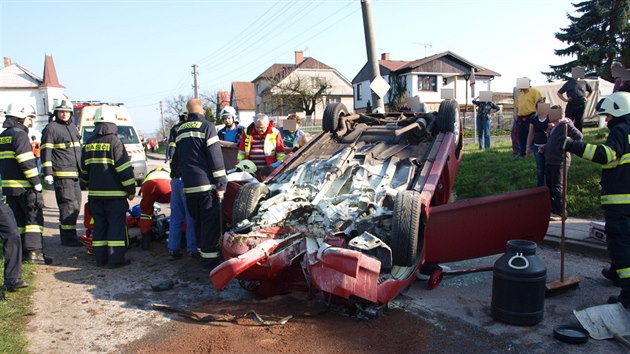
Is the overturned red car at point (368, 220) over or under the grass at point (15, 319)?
over

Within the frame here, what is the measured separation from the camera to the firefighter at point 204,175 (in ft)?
18.1

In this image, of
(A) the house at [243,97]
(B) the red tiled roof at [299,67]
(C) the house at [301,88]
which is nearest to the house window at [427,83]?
(C) the house at [301,88]

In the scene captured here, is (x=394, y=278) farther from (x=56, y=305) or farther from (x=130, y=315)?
(x=56, y=305)

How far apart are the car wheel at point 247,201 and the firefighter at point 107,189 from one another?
1.81 meters

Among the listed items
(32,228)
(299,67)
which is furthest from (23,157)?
(299,67)

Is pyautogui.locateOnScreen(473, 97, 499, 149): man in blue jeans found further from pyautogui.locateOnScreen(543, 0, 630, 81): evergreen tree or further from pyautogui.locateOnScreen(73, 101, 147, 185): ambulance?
pyautogui.locateOnScreen(543, 0, 630, 81): evergreen tree

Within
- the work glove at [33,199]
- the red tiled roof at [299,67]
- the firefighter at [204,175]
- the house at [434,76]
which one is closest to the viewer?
the firefighter at [204,175]

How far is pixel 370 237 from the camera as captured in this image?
4.00 metres

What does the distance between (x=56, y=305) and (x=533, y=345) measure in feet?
13.9

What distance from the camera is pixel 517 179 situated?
833 cm

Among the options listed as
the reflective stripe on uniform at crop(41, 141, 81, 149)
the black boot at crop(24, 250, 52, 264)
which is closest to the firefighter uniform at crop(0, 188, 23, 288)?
the black boot at crop(24, 250, 52, 264)

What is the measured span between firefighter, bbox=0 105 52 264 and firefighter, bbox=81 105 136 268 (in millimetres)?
819

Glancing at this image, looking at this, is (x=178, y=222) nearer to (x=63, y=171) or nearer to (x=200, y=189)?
(x=200, y=189)

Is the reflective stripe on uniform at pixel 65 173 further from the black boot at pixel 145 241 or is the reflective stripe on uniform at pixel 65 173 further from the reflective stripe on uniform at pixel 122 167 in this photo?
the reflective stripe on uniform at pixel 122 167
